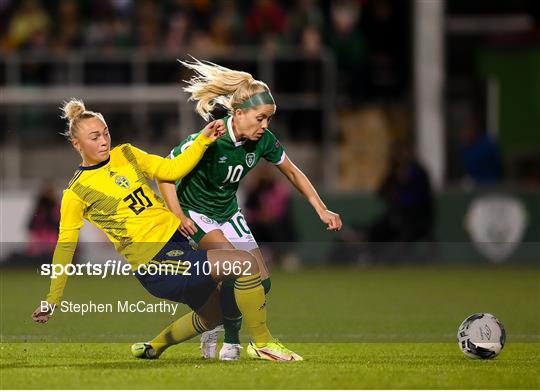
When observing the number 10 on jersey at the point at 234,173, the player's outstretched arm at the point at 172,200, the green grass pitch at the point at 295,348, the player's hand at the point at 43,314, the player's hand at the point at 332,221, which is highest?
the number 10 on jersey at the point at 234,173

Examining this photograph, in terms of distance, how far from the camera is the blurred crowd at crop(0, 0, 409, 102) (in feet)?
65.8

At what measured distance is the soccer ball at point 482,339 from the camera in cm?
910

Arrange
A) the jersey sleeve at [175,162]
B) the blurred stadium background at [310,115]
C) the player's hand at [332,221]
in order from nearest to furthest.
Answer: the jersey sleeve at [175,162] < the player's hand at [332,221] < the blurred stadium background at [310,115]

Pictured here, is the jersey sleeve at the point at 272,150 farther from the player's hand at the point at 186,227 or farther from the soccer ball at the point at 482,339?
the soccer ball at the point at 482,339

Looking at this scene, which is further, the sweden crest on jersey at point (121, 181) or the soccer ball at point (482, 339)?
the soccer ball at point (482, 339)

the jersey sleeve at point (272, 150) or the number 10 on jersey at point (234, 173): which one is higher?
the jersey sleeve at point (272, 150)

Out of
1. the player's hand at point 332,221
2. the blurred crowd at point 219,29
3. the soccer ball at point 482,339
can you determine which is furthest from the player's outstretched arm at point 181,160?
the blurred crowd at point 219,29

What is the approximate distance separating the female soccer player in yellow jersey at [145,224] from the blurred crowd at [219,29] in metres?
10.9

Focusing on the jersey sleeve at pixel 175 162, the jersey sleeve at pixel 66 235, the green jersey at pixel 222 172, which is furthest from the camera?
the green jersey at pixel 222 172

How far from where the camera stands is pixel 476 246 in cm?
1902

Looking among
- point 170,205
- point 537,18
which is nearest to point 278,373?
point 170,205

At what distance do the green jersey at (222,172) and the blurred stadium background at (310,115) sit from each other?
8415 mm

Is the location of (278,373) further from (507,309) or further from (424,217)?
(424,217)

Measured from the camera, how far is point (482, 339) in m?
9.11
